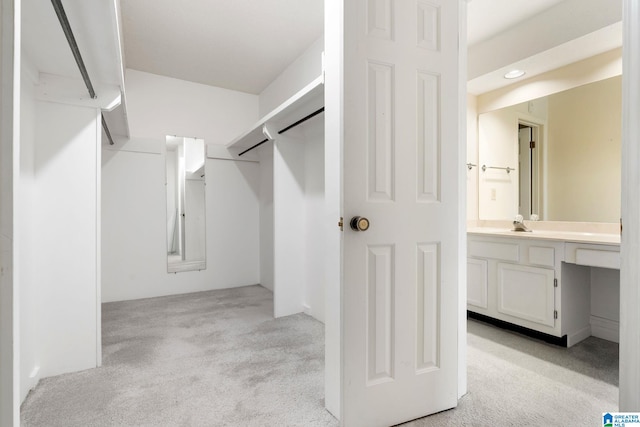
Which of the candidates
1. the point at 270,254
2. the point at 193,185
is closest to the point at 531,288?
the point at 270,254

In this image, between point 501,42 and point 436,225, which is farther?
point 501,42

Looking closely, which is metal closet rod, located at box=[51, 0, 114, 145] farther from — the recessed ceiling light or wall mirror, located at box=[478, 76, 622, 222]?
wall mirror, located at box=[478, 76, 622, 222]

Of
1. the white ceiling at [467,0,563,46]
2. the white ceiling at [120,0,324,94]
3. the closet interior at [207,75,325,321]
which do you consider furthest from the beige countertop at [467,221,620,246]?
the white ceiling at [120,0,324,94]

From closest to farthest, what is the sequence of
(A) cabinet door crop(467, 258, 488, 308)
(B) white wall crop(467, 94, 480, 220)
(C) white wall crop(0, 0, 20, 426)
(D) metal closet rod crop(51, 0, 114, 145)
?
(C) white wall crop(0, 0, 20, 426), (D) metal closet rod crop(51, 0, 114, 145), (A) cabinet door crop(467, 258, 488, 308), (B) white wall crop(467, 94, 480, 220)

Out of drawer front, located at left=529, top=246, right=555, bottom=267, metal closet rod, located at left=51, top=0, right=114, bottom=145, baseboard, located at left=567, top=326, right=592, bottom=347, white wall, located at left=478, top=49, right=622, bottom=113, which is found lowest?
baseboard, located at left=567, top=326, right=592, bottom=347

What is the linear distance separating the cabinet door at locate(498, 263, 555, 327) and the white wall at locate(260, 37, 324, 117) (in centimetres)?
252

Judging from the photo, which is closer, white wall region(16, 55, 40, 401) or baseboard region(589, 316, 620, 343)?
white wall region(16, 55, 40, 401)

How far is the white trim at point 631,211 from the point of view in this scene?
105cm

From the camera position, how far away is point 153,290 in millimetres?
3842

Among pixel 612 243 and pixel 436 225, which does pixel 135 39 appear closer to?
pixel 436 225

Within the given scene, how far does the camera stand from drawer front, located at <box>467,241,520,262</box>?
8.50 feet

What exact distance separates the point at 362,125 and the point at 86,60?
1.57 meters

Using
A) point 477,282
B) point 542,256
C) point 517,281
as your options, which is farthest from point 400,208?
point 477,282

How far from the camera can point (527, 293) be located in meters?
2.52
